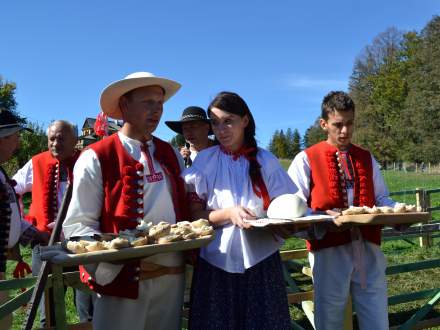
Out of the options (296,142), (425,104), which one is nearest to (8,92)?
(425,104)

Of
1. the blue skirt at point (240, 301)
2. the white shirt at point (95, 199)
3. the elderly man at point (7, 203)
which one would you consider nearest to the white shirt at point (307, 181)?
the blue skirt at point (240, 301)

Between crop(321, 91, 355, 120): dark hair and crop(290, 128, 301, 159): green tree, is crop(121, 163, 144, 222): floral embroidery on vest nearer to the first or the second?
crop(321, 91, 355, 120): dark hair

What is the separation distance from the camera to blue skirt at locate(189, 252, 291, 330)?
2.28 meters

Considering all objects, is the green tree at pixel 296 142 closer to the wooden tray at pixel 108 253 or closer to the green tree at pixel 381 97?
the green tree at pixel 381 97

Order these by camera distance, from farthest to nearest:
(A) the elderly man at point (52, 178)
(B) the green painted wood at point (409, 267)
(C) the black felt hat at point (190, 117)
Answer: (C) the black felt hat at point (190, 117), (A) the elderly man at point (52, 178), (B) the green painted wood at point (409, 267)

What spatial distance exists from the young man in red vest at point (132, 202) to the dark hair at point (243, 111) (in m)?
0.30

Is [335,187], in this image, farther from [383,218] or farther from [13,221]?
[13,221]

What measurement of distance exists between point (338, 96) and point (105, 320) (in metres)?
2.09

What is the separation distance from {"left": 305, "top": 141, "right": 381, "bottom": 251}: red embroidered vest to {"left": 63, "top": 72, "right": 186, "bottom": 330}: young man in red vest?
1.10 metres

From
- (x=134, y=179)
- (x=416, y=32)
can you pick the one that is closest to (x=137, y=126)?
(x=134, y=179)

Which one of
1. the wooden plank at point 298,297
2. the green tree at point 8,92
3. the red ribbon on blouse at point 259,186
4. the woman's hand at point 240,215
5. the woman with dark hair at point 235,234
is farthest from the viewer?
the green tree at point 8,92

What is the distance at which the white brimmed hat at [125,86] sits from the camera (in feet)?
7.53

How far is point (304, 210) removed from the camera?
226 cm

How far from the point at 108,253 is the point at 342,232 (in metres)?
1.76
